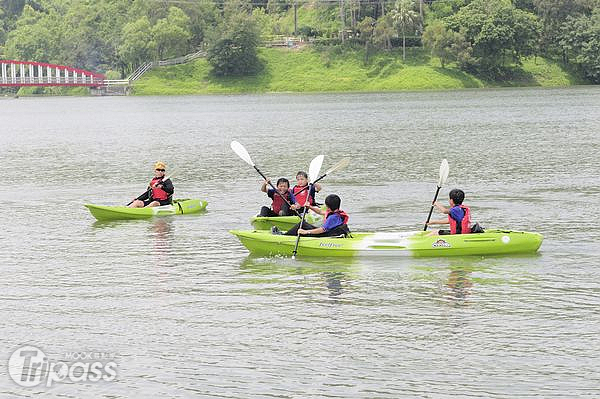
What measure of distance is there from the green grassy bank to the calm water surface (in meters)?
97.7

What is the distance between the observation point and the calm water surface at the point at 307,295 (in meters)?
14.7

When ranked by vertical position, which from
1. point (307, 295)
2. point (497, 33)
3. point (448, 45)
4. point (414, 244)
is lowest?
point (307, 295)

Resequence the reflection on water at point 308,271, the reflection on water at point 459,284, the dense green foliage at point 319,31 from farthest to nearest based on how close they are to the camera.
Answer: the dense green foliage at point 319,31 → the reflection on water at point 308,271 → the reflection on water at point 459,284

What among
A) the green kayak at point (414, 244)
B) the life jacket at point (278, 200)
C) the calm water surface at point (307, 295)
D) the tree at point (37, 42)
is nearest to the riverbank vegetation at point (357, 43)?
the tree at point (37, 42)

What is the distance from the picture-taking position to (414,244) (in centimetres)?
2244

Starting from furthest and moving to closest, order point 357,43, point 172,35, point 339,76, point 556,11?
point 172,35 → point 357,43 → point 556,11 → point 339,76

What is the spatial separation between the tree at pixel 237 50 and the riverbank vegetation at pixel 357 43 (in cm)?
18

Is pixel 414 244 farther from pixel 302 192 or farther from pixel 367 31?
pixel 367 31

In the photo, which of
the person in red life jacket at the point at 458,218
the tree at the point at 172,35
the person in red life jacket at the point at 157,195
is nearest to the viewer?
the person in red life jacket at the point at 458,218

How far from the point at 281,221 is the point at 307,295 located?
6.59 meters

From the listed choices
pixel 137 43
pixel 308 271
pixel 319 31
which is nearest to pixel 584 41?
pixel 319 31

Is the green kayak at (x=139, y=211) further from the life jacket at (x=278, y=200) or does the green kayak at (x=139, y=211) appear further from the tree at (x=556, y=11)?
the tree at (x=556, y=11)

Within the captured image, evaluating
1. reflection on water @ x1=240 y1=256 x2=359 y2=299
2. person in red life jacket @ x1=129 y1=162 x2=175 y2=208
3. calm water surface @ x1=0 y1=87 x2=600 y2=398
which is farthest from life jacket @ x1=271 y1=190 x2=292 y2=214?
person in red life jacket @ x1=129 y1=162 x2=175 y2=208

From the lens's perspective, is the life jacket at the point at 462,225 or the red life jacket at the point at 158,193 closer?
the life jacket at the point at 462,225
